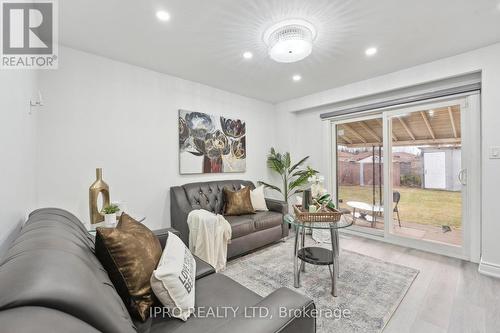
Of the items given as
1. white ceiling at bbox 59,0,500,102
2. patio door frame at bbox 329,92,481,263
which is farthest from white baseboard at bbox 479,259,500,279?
white ceiling at bbox 59,0,500,102

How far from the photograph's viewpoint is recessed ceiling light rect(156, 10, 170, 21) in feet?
6.10

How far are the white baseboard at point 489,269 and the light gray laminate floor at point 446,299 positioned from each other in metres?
0.08

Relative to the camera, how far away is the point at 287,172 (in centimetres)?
443

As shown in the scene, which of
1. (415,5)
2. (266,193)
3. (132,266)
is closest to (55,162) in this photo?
(132,266)

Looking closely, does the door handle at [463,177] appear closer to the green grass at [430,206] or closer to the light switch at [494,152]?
the green grass at [430,206]

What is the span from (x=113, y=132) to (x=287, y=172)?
3.03m

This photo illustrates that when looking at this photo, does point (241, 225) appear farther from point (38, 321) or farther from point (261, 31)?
point (38, 321)

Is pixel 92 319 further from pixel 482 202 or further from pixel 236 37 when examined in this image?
pixel 482 202

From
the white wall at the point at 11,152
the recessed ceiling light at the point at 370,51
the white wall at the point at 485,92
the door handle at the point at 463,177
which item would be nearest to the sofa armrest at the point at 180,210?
the white wall at the point at 11,152

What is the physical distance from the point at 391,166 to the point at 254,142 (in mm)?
2327

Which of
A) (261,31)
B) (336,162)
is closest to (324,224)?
(261,31)

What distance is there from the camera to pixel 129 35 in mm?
2182

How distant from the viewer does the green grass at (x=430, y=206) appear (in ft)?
9.57

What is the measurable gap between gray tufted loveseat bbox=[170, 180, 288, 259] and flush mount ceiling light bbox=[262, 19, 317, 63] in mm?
1983
